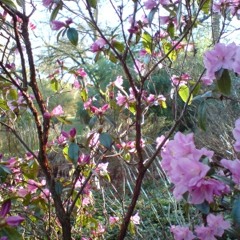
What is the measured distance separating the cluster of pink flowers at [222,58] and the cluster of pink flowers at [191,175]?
0.16 metres

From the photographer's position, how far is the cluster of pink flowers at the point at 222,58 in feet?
2.37

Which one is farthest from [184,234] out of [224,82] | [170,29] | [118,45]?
[170,29]

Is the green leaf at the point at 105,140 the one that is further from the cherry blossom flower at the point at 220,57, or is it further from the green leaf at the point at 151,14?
the cherry blossom flower at the point at 220,57

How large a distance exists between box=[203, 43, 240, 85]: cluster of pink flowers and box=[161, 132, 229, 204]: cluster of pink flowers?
0.16 metres

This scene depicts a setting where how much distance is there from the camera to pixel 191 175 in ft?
2.17

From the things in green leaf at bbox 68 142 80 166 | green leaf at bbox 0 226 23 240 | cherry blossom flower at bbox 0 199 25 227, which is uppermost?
green leaf at bbox 68 142 80 166

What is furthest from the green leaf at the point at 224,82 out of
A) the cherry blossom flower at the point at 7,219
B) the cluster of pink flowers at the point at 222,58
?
the cherry blossom flower at the point at 7,219

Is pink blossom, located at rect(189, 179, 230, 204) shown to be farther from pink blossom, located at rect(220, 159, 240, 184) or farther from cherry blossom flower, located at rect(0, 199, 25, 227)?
cherry blossom flower, located at rect(0, 199, 25, 227)

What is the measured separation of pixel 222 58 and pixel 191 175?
0.81 ft

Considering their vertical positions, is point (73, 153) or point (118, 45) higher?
point (118, 45)

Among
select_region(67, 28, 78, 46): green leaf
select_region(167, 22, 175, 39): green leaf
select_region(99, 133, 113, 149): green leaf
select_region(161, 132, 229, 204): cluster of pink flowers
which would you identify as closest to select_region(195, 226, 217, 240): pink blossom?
select_region(161, 132, 229, 204): cluster of pink flowers

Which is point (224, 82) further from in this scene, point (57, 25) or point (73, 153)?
point (57, 25)

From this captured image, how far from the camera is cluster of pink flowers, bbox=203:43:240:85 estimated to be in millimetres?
722

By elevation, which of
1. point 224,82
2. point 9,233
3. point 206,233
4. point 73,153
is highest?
point 73,153
